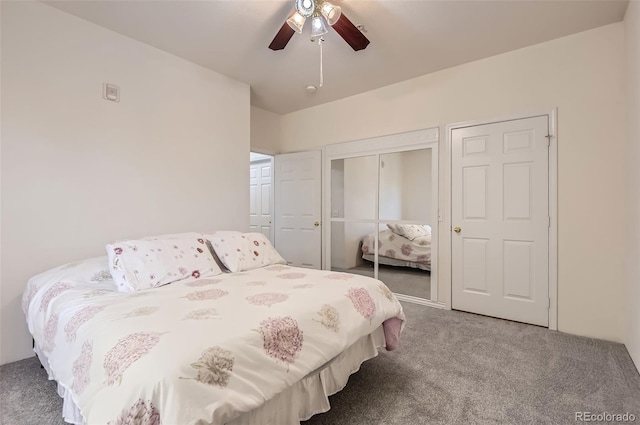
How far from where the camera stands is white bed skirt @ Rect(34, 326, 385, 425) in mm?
1201

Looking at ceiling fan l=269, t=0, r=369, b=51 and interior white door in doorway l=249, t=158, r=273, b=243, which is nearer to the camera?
ceiling fan l=269, t=0, r=369, b=51

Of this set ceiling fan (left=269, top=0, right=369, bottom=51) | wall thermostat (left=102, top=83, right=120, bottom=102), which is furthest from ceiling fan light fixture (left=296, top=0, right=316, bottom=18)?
wall thermostat (left=102, top=83, right=120, bottom=102)

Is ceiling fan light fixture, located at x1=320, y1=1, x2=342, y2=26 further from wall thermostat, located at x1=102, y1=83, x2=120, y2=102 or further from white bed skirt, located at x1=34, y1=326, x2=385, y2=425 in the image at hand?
white bed skirt, located at x1=34, y1=326, x2=385, y2=425

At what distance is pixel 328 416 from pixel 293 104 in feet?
12.5

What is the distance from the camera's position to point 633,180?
214 cm

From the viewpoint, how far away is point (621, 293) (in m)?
2.41

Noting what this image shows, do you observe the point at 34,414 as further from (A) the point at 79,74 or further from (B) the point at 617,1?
(B) the point at 617,1

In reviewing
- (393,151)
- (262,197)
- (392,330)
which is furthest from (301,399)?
(262,197)

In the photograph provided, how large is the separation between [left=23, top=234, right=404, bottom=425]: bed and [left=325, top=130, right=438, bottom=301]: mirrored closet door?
167 centimetres

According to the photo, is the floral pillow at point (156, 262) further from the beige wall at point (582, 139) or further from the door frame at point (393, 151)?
the beige wall at point (582, 139)

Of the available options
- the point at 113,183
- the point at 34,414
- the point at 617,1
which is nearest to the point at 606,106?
the point at 617,1

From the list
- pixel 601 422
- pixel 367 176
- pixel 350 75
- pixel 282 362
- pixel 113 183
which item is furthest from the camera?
pixel 367 176

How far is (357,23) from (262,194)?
3230mm

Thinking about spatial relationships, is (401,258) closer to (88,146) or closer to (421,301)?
(421,301)
